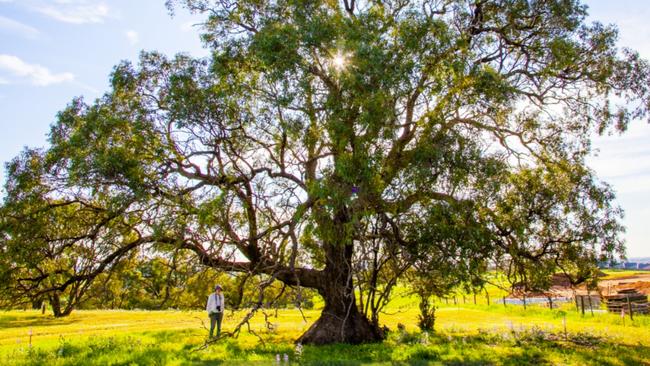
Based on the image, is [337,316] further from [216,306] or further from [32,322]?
[32,322]

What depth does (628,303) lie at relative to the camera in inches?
1085

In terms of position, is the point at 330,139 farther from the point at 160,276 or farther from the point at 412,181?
the point at 160,276

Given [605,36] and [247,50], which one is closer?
[247,50]

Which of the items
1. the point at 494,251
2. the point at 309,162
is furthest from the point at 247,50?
the point at 494,251

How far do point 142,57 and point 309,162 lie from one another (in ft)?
23.9

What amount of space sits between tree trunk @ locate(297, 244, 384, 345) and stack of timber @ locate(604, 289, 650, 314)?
52.4 ft

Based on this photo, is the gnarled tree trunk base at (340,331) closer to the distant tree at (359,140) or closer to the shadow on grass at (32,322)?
the distant tree at (359,140)

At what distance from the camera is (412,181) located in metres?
14.7

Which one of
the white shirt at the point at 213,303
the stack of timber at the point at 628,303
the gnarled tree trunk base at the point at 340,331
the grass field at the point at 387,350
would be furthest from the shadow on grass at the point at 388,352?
the stack of timber at the point at 628,303

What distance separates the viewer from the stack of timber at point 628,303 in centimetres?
2848

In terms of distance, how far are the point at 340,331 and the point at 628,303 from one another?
1750 cm

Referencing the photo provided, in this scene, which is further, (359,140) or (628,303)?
(628,303)

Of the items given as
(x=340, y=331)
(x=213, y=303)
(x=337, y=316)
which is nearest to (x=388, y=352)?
(x=340, y=331)

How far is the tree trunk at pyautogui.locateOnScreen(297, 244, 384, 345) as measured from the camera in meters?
19.3
